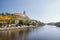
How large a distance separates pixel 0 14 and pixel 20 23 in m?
4.20

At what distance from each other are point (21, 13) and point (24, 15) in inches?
35.9

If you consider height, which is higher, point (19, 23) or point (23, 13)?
point (23, 13)

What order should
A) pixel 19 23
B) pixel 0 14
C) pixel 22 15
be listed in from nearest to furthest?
1. pixel 19 23
2. pixel 0 14
3. pixel 22 15

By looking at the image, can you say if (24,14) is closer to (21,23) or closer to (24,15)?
(24,15)

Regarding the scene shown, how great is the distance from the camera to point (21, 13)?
38.3 metres

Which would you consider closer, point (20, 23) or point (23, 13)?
point (20, 23)

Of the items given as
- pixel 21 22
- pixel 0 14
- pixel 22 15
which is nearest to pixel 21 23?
pixel 21 22

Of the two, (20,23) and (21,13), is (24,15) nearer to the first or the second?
(21,13)

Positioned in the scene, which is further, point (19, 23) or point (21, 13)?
point (21, 13)

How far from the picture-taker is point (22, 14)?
3788 cm

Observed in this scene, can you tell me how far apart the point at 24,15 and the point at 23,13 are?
0.55 meters

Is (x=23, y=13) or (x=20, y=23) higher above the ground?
(x=23, y=13)

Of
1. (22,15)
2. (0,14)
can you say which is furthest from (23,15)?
(0,14)

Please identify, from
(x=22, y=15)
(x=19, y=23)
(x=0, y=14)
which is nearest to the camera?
(x=19, y=23)
